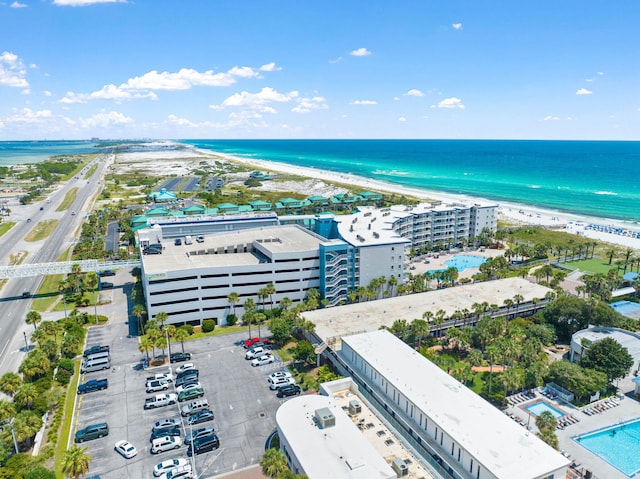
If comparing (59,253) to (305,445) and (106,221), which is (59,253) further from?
(305,445)

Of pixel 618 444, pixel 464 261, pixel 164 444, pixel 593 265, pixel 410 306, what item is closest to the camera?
pixel 164 444

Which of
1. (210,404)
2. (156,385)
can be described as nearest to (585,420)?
(210,404)

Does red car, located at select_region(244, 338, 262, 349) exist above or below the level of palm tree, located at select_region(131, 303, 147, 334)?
below

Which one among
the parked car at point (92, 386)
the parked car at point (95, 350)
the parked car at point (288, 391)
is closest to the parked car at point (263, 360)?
the parked car at point (288, 391)

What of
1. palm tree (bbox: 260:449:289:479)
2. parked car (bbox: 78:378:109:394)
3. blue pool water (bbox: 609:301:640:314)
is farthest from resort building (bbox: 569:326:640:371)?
parked car (bbox: 78:378:109:394)

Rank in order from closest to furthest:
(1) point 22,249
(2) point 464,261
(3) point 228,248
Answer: (3) point 228,248
(2) point 464,261
(1) point 22,249

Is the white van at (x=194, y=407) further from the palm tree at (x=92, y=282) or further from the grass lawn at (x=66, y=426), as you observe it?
the palm tree at (x=92, y=282)

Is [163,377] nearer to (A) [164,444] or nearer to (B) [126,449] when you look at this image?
(B) [126,449]

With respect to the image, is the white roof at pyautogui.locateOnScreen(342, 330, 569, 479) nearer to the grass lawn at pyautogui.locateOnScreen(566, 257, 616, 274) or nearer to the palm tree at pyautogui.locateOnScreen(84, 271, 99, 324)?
the palm tree at pyautogui.locateOnScreen(84, 271, 99, 324)
